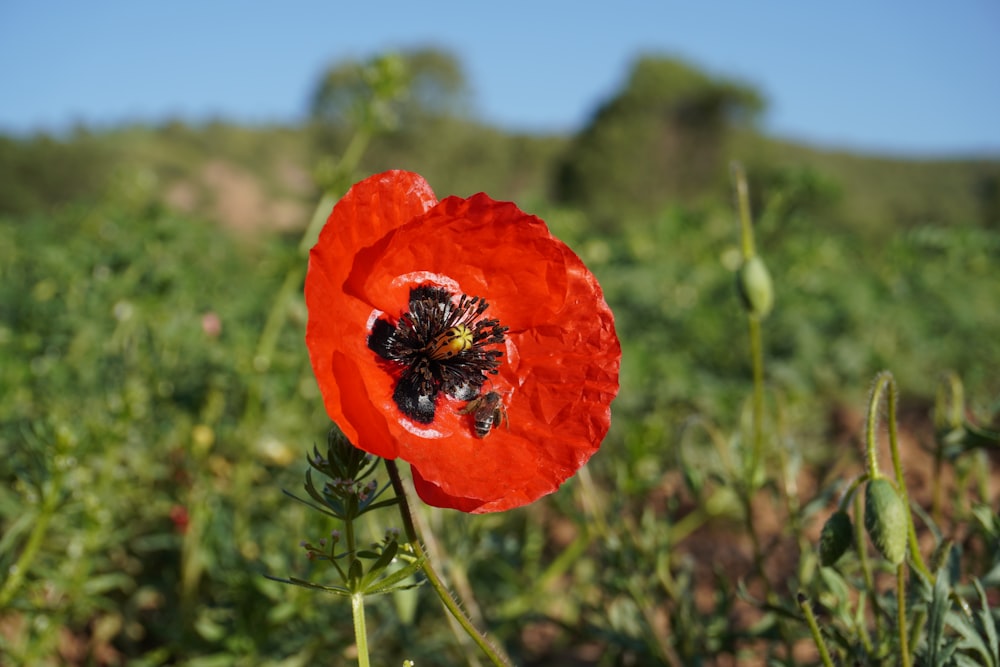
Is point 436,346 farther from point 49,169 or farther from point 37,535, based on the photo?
point 49,169

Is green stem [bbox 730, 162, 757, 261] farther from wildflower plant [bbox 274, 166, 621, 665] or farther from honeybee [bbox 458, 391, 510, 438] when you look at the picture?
honeybee [bbox 458, 391, 510, 438]

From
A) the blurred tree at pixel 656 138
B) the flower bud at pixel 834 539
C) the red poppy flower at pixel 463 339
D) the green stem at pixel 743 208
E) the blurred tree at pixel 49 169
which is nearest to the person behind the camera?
the red poppy flower at pixel 463 339

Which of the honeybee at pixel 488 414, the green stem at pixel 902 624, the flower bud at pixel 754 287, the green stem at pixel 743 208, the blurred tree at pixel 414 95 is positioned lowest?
the green stem at pixel 902 624

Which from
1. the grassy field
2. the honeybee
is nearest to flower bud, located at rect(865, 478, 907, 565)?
the grassy field

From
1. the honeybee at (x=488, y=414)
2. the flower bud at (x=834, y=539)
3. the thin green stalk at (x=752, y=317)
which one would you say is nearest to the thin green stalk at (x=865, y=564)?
the flower bud at (x=834, y=539)

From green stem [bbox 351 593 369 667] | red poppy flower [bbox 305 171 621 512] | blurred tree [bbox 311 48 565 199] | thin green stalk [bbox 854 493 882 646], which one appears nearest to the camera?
green stem [bbox 351 593 369 667]

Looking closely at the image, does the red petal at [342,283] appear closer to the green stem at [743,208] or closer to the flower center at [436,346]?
the flower center at [436,346]

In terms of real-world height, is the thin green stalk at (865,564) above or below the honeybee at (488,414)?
below
